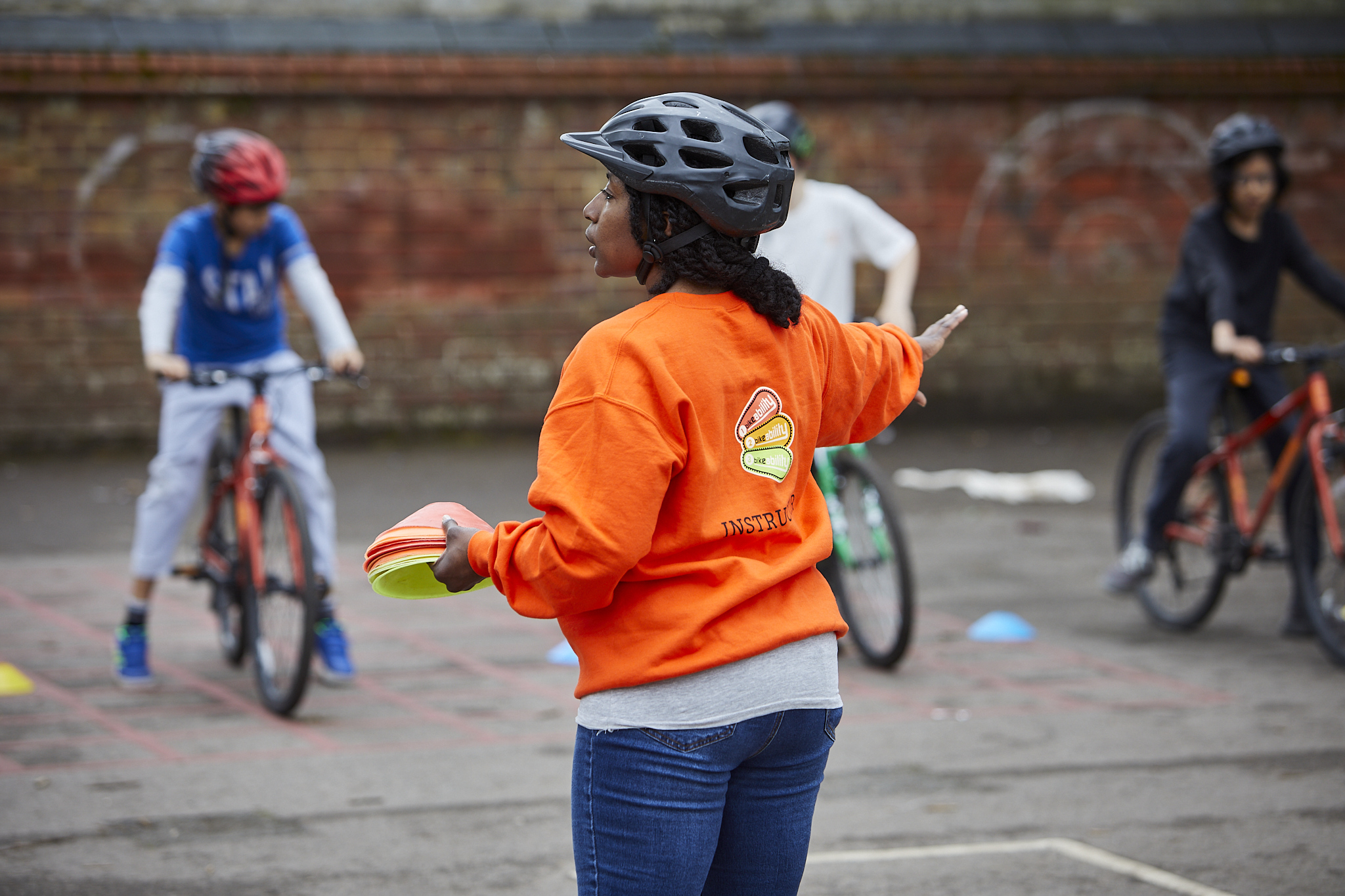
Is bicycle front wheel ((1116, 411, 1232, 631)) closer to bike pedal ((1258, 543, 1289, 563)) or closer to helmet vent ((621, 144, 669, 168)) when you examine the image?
bike pedal ((1258, 543, 1289, 563))

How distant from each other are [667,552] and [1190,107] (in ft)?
39.4

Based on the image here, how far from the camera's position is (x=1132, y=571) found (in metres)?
7.15

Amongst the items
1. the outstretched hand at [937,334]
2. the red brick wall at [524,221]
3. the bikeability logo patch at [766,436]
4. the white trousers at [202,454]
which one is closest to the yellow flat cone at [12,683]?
the white trousers at [202,454]

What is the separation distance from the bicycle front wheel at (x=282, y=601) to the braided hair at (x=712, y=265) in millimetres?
3281

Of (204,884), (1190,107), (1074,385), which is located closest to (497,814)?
(204,884)

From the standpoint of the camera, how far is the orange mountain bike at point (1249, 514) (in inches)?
246

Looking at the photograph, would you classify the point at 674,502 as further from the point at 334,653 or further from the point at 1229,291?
the point at 1229,291

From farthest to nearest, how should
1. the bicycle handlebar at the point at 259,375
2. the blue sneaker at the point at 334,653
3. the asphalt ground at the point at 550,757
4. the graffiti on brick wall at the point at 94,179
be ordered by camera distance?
the graffiti on brick wall at the point at 94,179
the blue sneaker at the point at 334,653
the bicycle handlebar at the point at 259,375
the asphalt ground at the point at 550,757

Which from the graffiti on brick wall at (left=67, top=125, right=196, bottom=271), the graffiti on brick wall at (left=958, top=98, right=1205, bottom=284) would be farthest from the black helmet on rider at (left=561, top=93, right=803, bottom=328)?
the graffiti on brick wall at (left=958, top=98, right=1205, bottom=284)

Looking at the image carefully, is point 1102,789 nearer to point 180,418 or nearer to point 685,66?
point 180,418

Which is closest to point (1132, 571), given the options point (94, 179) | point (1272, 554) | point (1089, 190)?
point (1272, 554)

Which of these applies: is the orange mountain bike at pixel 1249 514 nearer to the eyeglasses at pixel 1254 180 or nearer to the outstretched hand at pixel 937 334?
the eyeglasses at pixel 1254 180

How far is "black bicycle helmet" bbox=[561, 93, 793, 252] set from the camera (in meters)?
2.42

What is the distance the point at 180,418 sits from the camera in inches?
240
